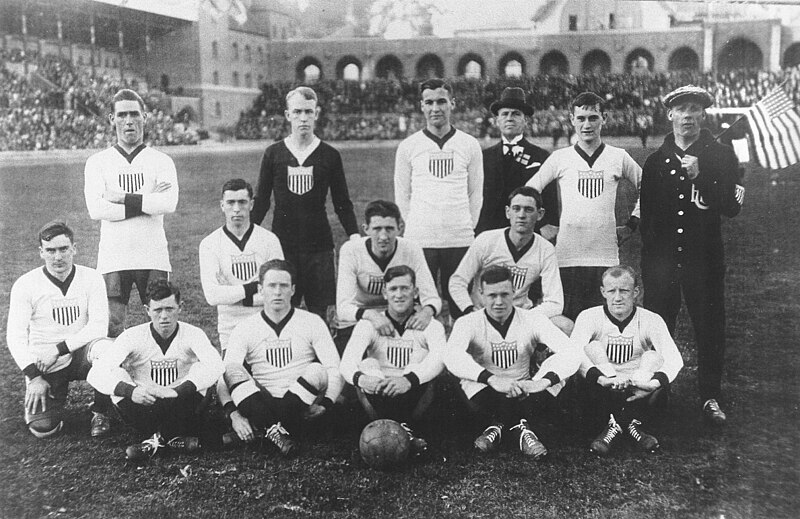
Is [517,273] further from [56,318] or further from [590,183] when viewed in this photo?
[56,318]

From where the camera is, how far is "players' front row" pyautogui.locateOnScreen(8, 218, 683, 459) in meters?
3.00

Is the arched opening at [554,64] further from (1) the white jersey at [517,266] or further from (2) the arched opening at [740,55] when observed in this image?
(1) the white jersey at [517,266]

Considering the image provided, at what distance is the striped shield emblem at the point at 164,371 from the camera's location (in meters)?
3.13

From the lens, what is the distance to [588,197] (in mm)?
3580

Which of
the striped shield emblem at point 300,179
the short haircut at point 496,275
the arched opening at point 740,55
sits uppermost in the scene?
the arched opening at point 740,55

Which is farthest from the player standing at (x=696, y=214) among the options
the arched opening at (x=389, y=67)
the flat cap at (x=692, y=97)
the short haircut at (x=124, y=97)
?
the short haircut at (x=124, y=97)

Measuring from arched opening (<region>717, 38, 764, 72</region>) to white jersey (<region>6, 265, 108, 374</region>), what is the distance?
Result: 3819 mm

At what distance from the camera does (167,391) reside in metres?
2.98

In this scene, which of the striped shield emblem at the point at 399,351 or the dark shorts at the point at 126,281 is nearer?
the striped shield emblem at the point at 399,351

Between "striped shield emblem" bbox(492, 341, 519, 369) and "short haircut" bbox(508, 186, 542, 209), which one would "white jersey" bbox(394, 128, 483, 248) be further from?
"striped shield emblem" bbox(492, 341, 519, 369)

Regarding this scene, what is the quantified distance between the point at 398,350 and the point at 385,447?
630mm

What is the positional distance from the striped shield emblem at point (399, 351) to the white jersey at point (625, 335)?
2.82 ft

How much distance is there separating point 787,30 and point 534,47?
4.86 feet

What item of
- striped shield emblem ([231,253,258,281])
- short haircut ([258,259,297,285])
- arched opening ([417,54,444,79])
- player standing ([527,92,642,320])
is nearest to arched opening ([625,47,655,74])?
player standing ([527,92,642,320])
